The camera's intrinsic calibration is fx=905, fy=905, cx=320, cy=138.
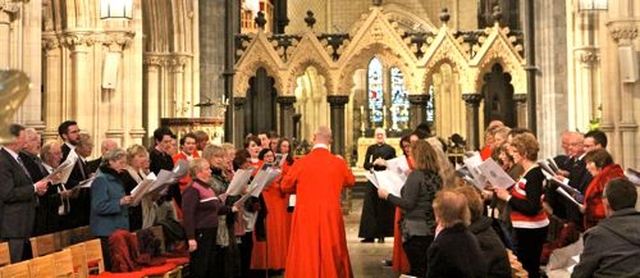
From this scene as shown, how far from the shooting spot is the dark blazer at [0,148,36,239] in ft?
20.9

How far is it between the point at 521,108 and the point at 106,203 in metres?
16.1

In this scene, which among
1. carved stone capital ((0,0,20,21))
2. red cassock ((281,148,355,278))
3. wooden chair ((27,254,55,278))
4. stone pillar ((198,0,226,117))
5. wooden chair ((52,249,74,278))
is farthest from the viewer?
stone pillar ((198,0,226,117))

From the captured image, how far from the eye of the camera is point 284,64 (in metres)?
20.9

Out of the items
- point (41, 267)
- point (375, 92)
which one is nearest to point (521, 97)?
point (375, 92)

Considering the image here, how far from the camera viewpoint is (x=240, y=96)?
21.2 m

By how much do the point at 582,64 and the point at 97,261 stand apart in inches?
526

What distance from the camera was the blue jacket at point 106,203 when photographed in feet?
23.5

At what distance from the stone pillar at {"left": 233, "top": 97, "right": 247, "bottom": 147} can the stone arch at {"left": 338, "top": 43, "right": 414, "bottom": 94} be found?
2.42 metres

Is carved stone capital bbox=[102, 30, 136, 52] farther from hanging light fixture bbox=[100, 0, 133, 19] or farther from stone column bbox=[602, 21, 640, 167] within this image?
stone column bbox=[602, 21, 640, 167]

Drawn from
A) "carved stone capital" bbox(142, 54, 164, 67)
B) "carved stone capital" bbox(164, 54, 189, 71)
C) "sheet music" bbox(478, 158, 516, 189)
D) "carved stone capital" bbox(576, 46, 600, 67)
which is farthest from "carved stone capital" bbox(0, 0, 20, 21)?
"carved stone capital" bbox(576, 46, 600, 67)

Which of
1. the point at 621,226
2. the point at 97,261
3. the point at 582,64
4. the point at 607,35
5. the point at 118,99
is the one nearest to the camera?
the point at 621,226

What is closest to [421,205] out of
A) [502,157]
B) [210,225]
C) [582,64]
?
[502,157]

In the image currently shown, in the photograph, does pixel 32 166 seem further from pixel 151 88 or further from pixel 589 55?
pixel 589 55

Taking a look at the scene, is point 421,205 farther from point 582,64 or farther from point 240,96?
point 240,96
